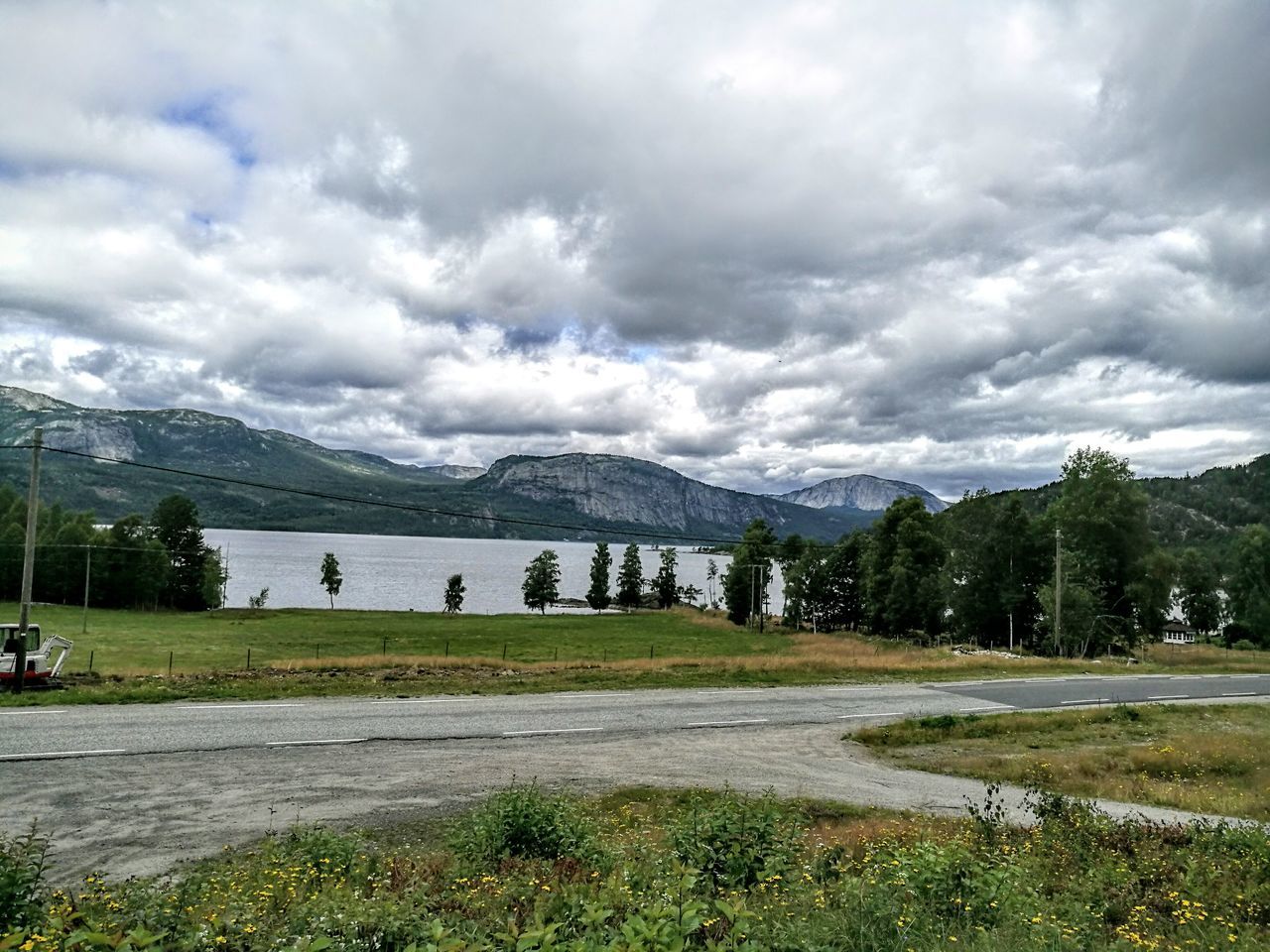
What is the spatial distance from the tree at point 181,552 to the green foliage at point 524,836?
103m

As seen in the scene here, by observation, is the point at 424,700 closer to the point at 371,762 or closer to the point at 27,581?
the point at 371,762

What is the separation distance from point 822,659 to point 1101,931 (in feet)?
103

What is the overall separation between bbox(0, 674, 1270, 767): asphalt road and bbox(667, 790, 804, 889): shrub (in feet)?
33.9

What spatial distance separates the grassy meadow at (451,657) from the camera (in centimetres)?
2647

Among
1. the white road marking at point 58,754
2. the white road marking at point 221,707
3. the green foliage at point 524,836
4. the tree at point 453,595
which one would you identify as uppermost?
the green foliage at point 524,836

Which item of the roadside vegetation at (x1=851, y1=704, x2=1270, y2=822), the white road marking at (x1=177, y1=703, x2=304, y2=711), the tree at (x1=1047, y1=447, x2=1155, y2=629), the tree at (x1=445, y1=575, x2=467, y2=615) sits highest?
the tree at (x1=1047, y1=447, x2=1155, y2=629)

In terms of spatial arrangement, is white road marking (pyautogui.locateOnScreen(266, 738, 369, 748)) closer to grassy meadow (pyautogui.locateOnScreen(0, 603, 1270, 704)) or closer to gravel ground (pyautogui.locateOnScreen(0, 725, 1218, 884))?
gravel ground (pyautogui.locateOnScreen(0, 725, 1218, 884))

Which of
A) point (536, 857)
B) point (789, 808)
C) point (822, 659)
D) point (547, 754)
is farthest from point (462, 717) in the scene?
point (822, 659)

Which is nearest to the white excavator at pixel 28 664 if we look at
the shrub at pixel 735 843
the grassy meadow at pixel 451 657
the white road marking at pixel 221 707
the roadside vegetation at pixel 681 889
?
the grassy meadow at pixel 451 657

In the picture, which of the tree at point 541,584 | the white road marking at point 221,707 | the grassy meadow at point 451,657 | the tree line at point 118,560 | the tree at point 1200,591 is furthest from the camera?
A: the tree at point 541,584

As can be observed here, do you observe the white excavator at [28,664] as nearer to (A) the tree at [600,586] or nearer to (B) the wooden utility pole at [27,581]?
(B) the wooden utility pole at [27,581]

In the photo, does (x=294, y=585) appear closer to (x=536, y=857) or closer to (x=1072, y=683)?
(x=1072, y=683)

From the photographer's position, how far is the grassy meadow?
26.5 metres

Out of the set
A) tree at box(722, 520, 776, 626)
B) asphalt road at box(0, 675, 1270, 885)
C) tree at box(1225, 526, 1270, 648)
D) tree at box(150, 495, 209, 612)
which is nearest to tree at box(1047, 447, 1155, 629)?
tree at box(1225, 526, 1270, 648)
